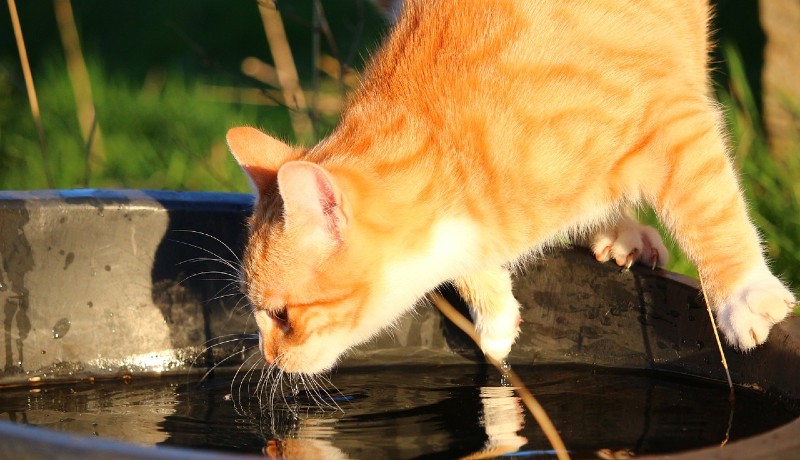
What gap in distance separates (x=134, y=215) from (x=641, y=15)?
4.14 feet

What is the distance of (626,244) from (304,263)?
793mm

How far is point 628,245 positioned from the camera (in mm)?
2373

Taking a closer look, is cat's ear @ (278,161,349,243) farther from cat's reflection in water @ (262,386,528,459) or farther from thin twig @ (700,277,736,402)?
thin twig @ (700,277,736,402)

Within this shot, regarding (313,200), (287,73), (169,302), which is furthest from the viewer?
(287,73)

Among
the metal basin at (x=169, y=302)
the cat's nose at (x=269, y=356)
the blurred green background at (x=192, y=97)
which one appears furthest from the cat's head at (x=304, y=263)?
the blurred green background at (x=192, y=97)

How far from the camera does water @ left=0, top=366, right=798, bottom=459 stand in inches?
75.5

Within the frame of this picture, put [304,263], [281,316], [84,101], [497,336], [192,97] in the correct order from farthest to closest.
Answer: [192,97] < [84,101] < [497,336] < [281,316] < [304,263]

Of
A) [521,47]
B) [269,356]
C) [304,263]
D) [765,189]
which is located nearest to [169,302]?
[269,356]

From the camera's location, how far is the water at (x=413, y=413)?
1.92 m

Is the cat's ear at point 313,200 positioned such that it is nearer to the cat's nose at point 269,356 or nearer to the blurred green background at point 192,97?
the cat's nose at point 269,356

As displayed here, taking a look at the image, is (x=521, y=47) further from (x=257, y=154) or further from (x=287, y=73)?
(x=287, y=73)

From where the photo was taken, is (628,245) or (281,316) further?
(628,245)

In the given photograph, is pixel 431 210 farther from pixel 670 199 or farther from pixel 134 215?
pixel 134 215

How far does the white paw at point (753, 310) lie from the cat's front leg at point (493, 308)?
0.49 m
